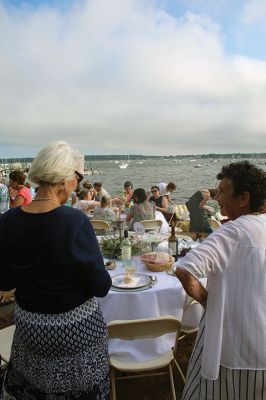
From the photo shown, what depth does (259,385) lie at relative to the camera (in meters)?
1.38

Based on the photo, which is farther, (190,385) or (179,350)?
(179,350)

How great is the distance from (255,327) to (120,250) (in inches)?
80.8

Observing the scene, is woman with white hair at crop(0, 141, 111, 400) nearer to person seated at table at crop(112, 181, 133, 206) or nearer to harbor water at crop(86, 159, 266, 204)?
harbor water at crop(86, 159, 266, 204)

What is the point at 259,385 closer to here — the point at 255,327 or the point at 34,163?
the point at 255,327

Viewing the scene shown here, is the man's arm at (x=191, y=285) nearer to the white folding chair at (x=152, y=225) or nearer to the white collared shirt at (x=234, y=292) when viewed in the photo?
the white collared shirt at (x=234, y=292)

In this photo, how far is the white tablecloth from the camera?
2.47 metres

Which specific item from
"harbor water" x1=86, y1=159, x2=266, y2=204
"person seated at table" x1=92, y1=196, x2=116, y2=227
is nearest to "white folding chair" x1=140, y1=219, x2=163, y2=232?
"person seated at table" x1=92, y1=196, x2=116, y2=227

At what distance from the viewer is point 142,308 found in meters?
2.48

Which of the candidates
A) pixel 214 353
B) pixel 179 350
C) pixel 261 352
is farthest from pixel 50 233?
pixel 179 350

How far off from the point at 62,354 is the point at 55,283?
14.0 inches

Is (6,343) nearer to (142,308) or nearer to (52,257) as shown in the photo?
(142,308)

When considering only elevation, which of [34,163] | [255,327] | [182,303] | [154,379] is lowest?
[154,379]

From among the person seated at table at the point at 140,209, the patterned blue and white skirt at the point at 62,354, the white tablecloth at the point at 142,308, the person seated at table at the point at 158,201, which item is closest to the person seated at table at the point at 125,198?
the person seated at table at the point at 158,201

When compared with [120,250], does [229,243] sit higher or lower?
higher
